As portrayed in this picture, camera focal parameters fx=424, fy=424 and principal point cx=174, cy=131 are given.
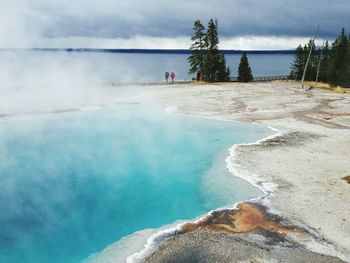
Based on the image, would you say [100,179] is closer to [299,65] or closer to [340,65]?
[340,65]

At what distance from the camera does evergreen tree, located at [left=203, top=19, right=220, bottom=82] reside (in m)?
63.4

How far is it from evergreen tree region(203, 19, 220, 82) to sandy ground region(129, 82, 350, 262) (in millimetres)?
22470

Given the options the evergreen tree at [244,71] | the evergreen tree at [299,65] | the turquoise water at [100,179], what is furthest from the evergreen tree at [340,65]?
the turquoise water at [100,179]

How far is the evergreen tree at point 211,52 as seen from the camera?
208ft

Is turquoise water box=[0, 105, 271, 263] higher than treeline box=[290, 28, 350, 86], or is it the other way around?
treeline box=[290, 28, 350, 86]

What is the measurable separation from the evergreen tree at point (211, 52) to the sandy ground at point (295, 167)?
73.7ft

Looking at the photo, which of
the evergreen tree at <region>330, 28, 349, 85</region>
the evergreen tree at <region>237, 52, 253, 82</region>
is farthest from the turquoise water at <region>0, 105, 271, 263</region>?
the evergreen tree at <region>330, 28, 349, 85</region>

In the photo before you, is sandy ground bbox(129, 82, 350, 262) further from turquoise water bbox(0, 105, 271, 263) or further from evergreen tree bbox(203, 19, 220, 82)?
evergreen tree bbox(203, 19, 220, 82)

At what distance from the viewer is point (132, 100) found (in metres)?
40.7

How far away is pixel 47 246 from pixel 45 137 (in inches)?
589

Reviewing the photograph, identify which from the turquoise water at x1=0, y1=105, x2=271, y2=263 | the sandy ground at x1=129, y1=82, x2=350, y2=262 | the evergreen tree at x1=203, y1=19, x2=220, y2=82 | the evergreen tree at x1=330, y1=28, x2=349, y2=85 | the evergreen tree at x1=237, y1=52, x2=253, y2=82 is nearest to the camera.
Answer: the sandy ground at x1=129, y1=82, x2=350, y2=262

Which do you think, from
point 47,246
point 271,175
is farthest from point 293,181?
point 47,246

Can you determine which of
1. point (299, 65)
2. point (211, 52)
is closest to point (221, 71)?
point (211, 52)

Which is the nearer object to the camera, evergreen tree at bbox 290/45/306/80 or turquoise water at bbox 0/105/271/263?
turquoise water at bbox 0/105/271/263
